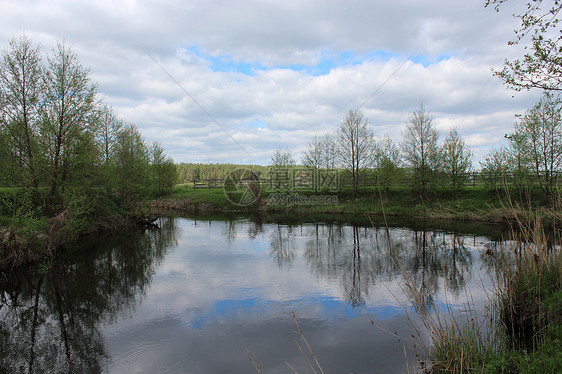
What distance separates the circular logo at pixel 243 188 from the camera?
3950 centimetres

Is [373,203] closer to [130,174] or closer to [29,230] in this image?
[130,174]

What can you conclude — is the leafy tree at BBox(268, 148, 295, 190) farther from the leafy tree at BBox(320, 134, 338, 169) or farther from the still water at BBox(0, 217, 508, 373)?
the still water at BBox(0, 217, 508, 373)

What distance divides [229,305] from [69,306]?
4469mm

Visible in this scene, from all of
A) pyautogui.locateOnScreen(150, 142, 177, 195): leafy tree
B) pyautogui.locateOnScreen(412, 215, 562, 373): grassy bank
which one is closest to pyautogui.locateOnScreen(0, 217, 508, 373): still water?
pyautogui.locateOnScreen(412, 215, 562, 373): grassy bank

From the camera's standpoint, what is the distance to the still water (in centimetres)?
634

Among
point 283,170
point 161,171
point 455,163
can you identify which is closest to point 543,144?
point 455,163

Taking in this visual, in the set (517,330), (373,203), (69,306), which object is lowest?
(69,306)

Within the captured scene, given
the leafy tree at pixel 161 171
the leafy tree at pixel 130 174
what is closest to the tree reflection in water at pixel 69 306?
the leafy tree at pixel 130 174

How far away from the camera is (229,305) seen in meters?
9.10

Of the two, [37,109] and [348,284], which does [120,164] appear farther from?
[348,284]

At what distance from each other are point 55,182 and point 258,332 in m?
14.8

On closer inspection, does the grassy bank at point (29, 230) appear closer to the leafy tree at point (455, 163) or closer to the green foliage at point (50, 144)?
the green foliage at point (50, 144)

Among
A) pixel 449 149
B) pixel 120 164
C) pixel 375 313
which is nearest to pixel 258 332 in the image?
pixel 375 313

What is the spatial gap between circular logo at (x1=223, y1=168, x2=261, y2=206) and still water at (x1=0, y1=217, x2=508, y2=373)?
2217cm
